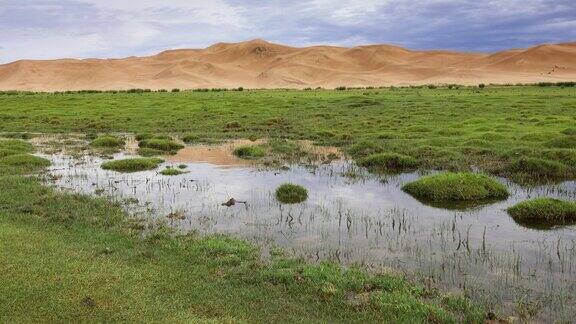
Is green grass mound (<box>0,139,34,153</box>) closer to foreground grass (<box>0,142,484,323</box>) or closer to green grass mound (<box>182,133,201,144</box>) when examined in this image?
green grass mound (<box>182,133,201,144</box>)

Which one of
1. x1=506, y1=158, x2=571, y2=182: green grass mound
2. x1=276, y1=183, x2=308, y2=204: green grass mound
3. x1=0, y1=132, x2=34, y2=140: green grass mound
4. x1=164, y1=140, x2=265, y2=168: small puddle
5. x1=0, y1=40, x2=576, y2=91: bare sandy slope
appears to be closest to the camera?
x1=276, y1=183, x2=308, y2=204: green grass mound

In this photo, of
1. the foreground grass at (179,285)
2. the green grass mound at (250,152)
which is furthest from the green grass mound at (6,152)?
the foreground grass at (179,285)

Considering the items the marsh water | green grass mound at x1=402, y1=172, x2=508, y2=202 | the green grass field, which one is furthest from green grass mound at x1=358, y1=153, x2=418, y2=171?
green grass mound at x1=402, y1=172, x2=508, y2=202

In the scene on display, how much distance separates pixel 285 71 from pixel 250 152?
144007 mm

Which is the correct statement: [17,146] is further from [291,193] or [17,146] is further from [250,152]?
[291,193]

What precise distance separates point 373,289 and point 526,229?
8441mm

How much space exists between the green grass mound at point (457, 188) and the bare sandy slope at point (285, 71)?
128 m

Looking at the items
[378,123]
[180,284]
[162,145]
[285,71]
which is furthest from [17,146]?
[285,71]

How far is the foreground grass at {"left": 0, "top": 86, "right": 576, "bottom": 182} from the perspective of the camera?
30.3m

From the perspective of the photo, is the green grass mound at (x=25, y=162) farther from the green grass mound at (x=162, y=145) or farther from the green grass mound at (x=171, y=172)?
the green grass mound at (x=162, y=145)

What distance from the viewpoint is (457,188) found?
74.1ft

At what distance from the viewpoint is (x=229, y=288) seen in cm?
1232

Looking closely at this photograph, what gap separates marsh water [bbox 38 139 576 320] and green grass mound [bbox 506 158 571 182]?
69.2 inches

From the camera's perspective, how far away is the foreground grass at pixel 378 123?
3034 cm
